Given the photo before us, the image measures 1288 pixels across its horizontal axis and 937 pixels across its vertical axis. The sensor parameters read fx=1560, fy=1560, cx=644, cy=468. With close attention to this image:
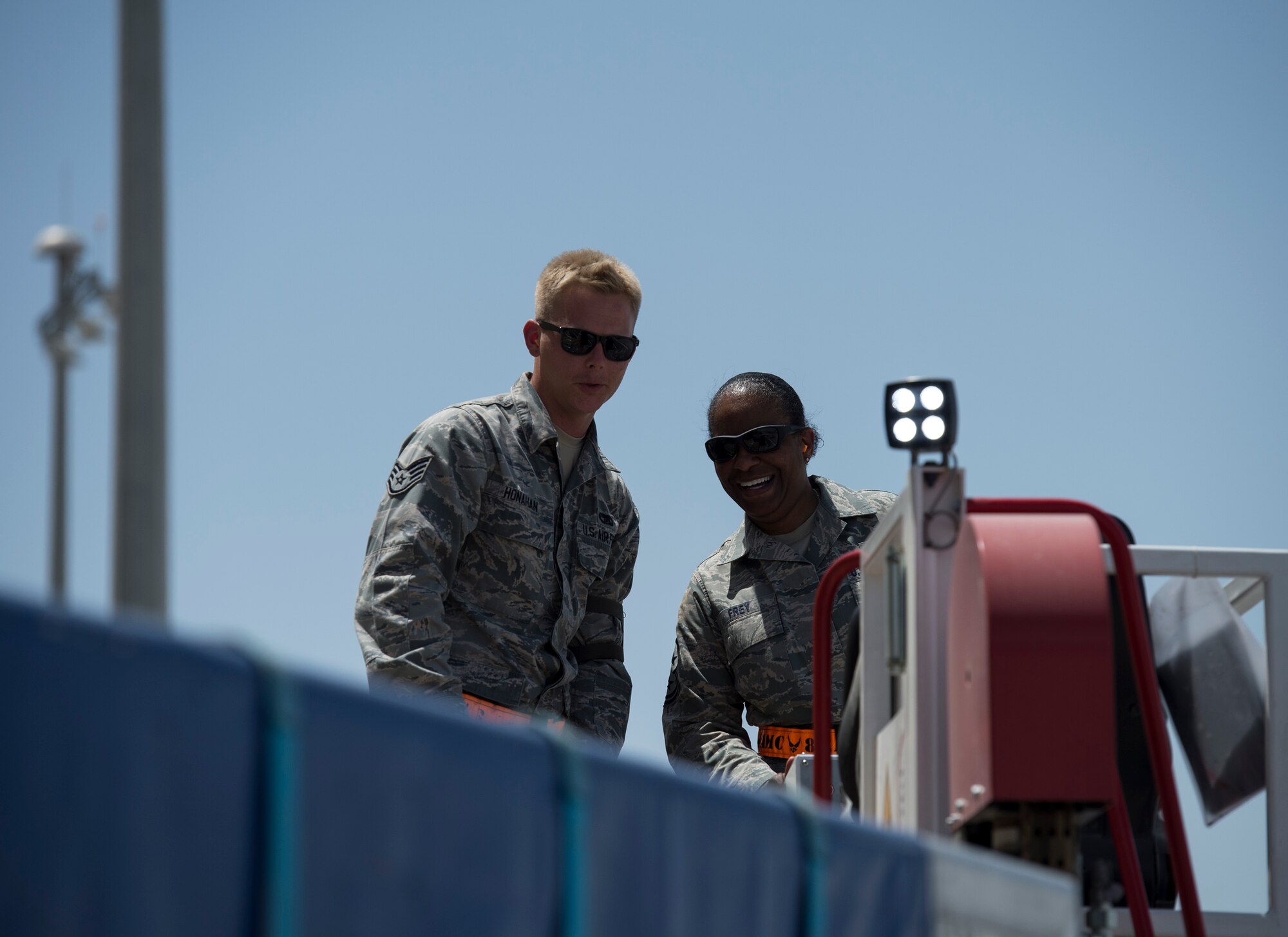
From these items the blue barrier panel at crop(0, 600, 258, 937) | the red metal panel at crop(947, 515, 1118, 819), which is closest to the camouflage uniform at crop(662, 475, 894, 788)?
the red metal panel at crop(947, 515, 1118, 819)

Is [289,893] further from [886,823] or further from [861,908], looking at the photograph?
[886,823]

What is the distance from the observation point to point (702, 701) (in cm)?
542

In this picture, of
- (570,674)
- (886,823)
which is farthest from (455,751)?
(570,674)

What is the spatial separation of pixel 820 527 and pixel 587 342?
132cm

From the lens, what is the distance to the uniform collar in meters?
5.62

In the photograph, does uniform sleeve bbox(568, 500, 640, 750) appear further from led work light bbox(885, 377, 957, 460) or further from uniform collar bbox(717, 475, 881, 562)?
led work light bbox(885, 377, 957, 460)

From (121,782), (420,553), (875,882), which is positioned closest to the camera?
(121,782)

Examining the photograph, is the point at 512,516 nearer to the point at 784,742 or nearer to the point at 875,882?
the point at 784,742

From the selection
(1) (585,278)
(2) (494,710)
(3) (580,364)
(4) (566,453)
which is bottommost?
(2) (494,710)

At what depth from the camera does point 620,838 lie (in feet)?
5.33

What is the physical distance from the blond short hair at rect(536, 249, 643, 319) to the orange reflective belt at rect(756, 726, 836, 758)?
59.7 inches

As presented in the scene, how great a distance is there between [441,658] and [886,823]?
1.39 metres

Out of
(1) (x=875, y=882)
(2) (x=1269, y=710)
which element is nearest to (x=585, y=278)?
(2) (x=1269, y=710)

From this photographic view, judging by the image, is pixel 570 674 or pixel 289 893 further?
pixel 570 674
